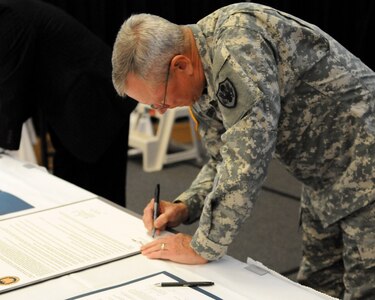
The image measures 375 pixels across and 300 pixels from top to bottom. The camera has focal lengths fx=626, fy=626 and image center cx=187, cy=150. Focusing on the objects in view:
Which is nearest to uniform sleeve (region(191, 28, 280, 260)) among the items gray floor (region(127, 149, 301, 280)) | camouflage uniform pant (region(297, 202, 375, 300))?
camouflage uniform pant (region(297, 202, 375, 300))

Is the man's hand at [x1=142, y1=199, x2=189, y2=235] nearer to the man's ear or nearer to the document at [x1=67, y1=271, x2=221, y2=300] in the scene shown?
the document at [x1=67, y1=271, x2=221, y2=300]

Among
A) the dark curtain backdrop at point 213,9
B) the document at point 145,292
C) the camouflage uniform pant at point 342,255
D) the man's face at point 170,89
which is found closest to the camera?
the document at point 145,292

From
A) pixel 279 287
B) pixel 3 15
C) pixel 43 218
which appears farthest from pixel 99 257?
pixel 3 15

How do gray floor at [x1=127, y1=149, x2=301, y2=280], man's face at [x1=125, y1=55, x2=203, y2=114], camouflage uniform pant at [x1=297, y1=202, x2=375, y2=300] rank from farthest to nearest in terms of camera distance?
gray floor at [x1=127, y1=149, x2=301, y2=280] → camouflage uniform pant at [x1=297, y1=202, x2=375, y2=300] → man's face at [x1=125, y1=55, x2=203, y2=114]

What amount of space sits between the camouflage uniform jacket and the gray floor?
1429 mm

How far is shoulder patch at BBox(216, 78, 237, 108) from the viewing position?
4.58 feet

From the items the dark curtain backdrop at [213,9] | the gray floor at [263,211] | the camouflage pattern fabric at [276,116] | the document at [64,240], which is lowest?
the gray floor at [263,211]

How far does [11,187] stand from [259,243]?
173 cm

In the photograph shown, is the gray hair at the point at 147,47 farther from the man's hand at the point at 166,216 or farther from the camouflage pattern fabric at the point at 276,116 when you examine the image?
the man's hand at the point at 166,216

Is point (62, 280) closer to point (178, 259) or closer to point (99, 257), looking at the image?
point (99, 257)

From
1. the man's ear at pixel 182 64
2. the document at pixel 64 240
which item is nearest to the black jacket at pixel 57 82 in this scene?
the document at pixel 64 240

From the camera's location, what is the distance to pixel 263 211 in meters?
3.94

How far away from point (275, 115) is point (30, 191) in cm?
96

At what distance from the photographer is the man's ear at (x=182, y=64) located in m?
1.43
